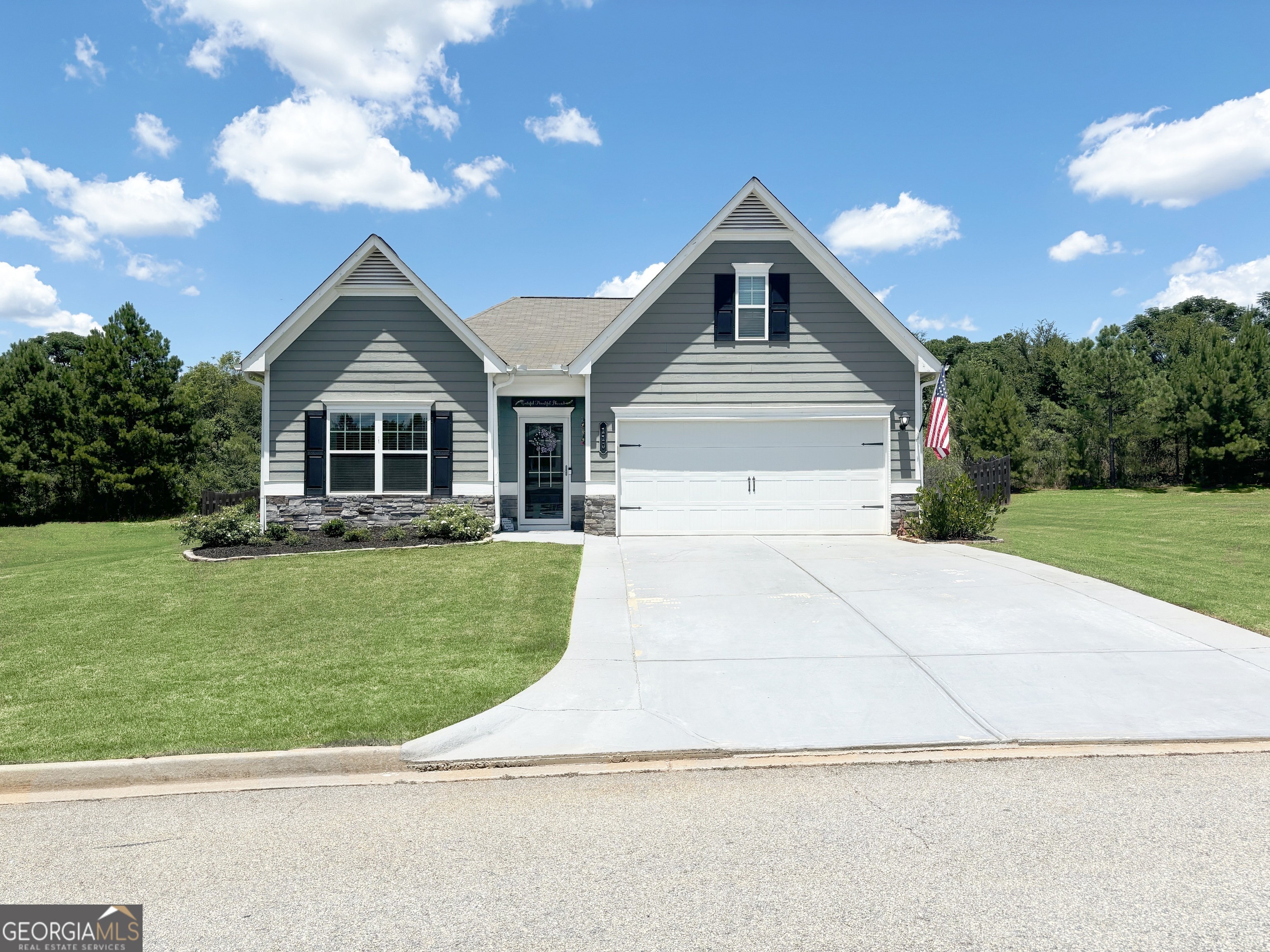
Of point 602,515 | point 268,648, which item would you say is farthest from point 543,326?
point 268,648

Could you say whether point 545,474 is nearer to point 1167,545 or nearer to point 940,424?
point 940,424

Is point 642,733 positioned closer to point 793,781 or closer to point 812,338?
point 793,781

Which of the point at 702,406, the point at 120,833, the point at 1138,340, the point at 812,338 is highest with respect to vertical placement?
the point at 1138,340

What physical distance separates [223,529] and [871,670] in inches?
479

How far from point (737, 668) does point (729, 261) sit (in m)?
10.6

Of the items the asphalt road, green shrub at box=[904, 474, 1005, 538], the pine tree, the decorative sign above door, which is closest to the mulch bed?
the decorative sign above door

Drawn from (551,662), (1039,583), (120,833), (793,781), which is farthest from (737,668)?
(1039,583)

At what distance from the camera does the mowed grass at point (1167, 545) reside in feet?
30.9

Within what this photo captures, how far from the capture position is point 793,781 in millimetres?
4840

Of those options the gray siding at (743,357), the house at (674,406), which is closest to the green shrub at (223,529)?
the house at (674,406)

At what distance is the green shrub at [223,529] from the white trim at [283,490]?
0.85m

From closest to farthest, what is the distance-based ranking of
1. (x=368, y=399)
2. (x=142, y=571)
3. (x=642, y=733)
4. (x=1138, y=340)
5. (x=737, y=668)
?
(x=642, y=733)
(x=737, y=668)
(x=142, y=571)
(x=368, y=399)
(x=1138, y=340)

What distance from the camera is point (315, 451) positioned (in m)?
15.6

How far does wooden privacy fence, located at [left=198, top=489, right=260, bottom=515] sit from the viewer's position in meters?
17.6
